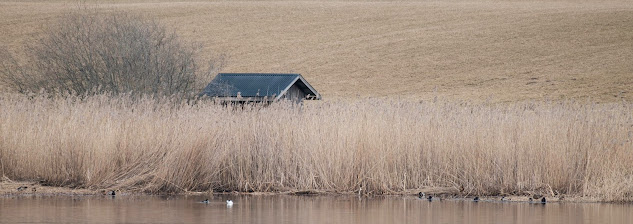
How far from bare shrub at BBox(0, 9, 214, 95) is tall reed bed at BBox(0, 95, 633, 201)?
25.6 feet

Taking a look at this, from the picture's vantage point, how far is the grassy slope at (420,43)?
41.8 metres

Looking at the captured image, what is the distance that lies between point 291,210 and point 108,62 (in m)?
11.5

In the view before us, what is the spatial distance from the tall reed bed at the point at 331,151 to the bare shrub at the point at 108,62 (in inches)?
307

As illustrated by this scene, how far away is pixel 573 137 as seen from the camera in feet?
39.8

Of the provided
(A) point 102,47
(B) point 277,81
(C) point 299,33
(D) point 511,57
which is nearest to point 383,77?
(D) point 511,57

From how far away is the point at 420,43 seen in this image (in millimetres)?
54562

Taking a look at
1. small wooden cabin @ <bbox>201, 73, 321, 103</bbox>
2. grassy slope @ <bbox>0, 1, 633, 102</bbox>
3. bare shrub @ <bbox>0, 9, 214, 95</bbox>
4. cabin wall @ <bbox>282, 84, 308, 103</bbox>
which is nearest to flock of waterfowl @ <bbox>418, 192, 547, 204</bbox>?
small wooden cabin @ <bbox>201, 73, 321, 103</bbox>

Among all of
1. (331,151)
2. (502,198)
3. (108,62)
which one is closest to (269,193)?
(331,151)

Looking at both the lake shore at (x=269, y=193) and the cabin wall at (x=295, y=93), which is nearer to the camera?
the lake shore at (x=269, y=193)

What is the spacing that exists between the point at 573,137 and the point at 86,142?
698 centimetres

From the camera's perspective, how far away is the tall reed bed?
1204 centimetres

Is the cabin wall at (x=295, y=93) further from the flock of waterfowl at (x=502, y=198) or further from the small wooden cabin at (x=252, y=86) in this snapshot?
the flock of waterfowl at (x=502, y=198)

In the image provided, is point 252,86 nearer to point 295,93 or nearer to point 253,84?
point 253,84

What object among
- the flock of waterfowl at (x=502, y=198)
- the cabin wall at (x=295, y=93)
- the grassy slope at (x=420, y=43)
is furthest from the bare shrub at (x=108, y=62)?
the grassy slope at (x=420, y=43)
